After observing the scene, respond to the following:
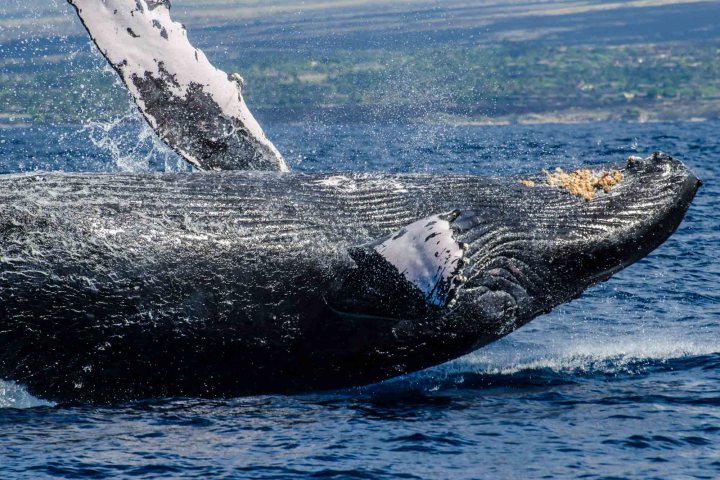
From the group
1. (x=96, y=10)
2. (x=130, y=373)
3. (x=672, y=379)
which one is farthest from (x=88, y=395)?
(x=672, y=379)

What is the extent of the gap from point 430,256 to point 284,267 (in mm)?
1552

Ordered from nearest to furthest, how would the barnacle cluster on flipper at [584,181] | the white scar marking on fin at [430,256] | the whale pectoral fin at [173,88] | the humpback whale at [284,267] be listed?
the white scar marking on fin at [430,256], the humpback whale at [284,267], the barnacle cluster on flipper at [584,181], the whale pectoral fin at [173,88]

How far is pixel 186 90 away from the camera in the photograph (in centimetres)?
1258

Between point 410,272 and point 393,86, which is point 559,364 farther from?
point 393,86

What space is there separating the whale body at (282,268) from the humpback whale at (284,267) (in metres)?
0.02

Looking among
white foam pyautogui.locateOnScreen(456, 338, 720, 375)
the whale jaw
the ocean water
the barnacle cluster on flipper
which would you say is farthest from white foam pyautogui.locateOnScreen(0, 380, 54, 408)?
the barnacle cluster on flipper

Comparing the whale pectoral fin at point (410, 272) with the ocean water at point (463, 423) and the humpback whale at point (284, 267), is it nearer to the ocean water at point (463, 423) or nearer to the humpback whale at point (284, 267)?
the humpback whale at point (284, 267)

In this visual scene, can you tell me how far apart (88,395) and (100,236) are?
5.04 ft

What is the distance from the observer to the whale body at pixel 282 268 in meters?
9.89

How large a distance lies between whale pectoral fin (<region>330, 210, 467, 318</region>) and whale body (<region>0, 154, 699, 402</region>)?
14mm

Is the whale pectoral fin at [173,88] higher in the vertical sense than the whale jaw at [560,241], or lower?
higher

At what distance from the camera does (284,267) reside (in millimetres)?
10438

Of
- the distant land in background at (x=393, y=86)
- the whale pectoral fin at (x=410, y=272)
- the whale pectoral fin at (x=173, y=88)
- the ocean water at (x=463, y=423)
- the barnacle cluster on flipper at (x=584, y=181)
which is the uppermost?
the distant land in background at (x=393, y=86)

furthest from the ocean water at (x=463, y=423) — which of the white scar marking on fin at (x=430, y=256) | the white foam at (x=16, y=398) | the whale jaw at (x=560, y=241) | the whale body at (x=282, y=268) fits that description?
the white scar marking on fin at (x=430, y=256)
